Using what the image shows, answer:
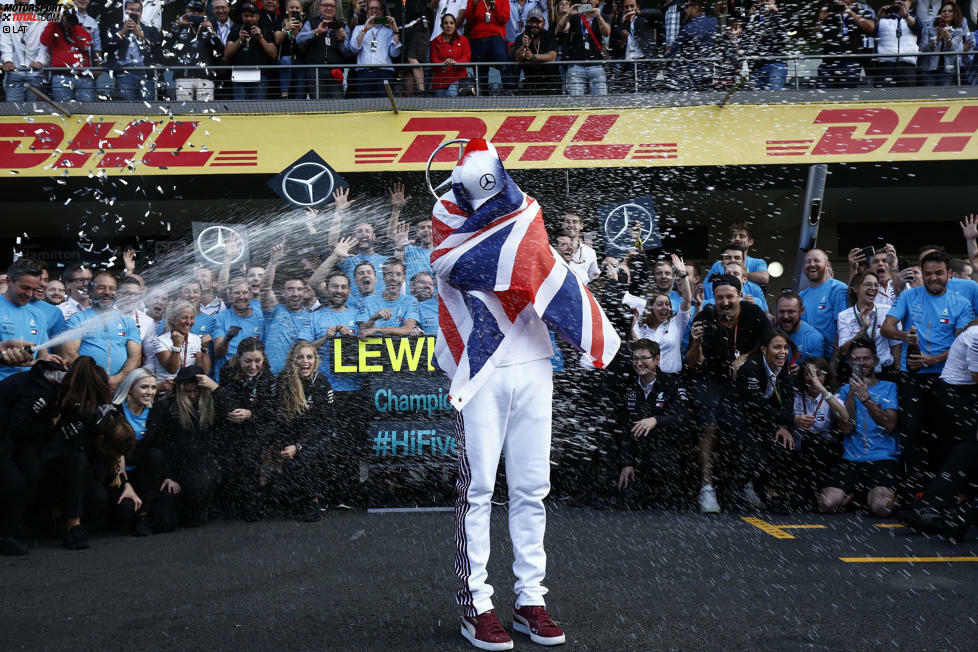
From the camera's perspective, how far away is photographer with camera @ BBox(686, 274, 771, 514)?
7.36 metres

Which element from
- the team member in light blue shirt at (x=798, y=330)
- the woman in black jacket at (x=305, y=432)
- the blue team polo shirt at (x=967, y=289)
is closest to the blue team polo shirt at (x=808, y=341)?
the team member in light blue shirt at (x=798, y=330)

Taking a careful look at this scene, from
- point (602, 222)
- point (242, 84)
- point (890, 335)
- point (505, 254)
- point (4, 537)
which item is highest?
point (242, 84)

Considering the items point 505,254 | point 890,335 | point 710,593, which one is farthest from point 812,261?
point 505,254

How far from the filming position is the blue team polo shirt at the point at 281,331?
7691 mm

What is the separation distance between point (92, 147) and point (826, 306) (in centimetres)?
919

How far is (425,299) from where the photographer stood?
8133 mm

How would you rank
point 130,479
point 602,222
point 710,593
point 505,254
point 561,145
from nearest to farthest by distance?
point 505,254, point 710,593, point 130,479, point 602,222, point 561,145

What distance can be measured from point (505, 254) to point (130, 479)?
4.57m

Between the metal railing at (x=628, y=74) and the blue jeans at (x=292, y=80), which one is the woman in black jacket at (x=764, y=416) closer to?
the metal railing at (x=628, y=74)

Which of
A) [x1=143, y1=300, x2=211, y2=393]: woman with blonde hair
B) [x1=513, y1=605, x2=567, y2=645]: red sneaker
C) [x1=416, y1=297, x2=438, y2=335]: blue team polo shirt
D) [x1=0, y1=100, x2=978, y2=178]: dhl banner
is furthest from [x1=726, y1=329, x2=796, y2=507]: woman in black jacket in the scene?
[x1=0, y1=100, x2=978, y2=178]: dhl banner

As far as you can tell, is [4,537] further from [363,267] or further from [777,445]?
[777,445]

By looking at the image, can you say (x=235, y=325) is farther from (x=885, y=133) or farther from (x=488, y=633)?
(x=885, y=133)

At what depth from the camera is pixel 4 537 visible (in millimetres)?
5977

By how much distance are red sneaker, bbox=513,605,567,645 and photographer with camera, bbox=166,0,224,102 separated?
979cm
